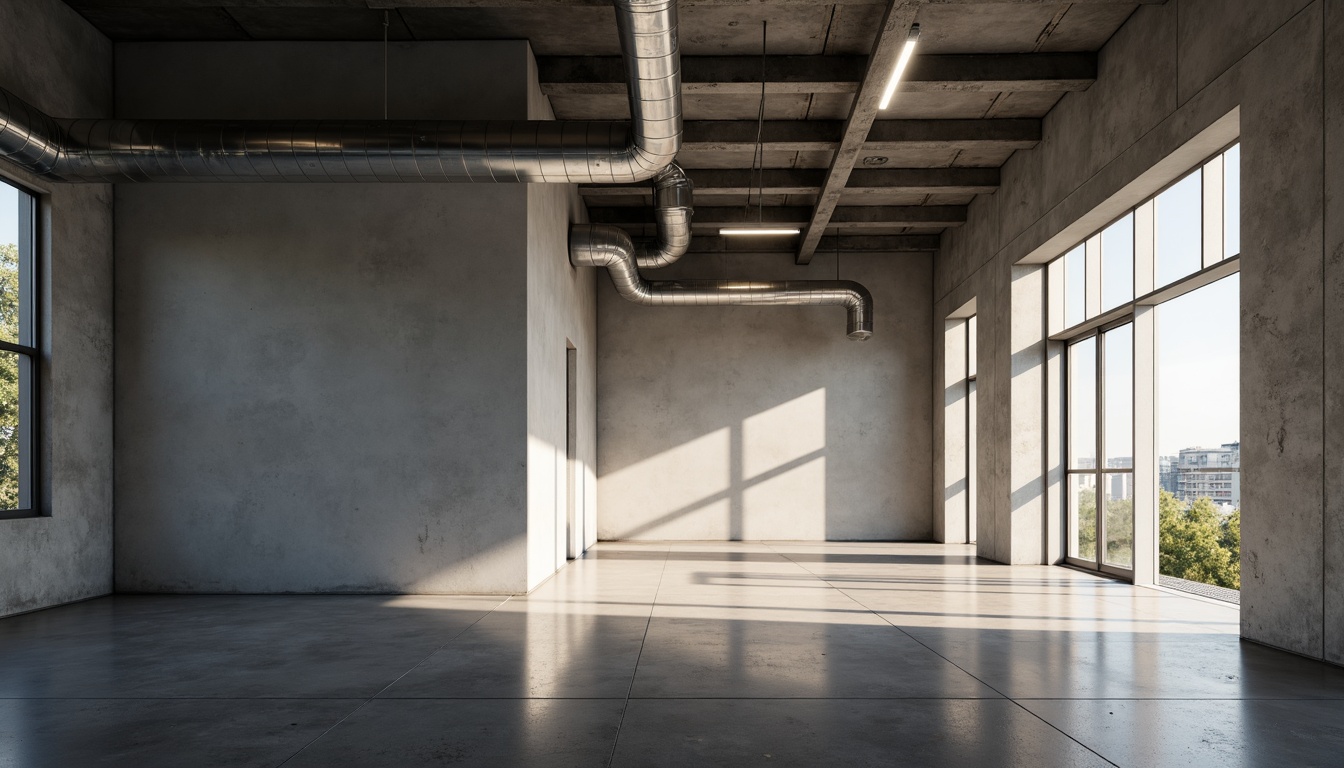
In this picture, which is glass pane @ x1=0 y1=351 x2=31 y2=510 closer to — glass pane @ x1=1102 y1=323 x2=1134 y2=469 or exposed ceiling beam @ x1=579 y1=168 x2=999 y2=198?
exposed ceiling beam @ x1=579 y1=168 x2=999 y2=198

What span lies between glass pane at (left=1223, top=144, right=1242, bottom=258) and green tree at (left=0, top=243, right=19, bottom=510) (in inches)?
407

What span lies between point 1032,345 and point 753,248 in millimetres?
6052

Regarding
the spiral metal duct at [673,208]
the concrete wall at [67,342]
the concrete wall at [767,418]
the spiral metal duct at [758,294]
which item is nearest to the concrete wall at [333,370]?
the concrete wall at [67,342]

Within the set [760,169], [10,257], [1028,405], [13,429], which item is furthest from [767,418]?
[10,257]

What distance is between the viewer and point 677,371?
16703 mm

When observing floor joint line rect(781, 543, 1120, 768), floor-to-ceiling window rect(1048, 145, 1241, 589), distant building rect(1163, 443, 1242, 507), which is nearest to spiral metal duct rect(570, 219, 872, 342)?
floor-to-ceiling window rect(1048, 145, 1241, 589)

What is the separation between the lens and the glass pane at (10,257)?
7789mm

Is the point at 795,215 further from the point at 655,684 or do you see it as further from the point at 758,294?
the point at 655,684

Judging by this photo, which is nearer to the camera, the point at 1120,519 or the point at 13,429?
the point at 13,429

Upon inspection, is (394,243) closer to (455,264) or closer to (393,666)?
(455,264)

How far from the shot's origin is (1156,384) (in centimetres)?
993

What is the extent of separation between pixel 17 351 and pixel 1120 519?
1121 cm

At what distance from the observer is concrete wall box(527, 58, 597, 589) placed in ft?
30.5

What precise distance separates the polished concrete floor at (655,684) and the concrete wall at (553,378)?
5.34ft
